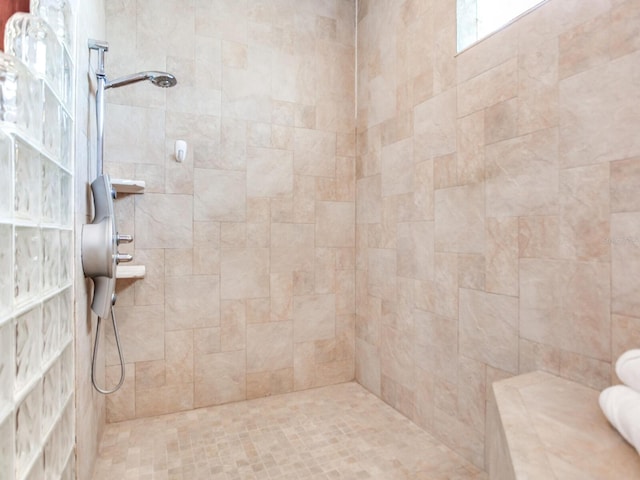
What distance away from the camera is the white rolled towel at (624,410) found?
30.6 inches

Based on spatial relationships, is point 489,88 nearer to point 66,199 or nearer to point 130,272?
point 66,199

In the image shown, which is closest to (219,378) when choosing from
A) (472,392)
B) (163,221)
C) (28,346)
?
(163,221)

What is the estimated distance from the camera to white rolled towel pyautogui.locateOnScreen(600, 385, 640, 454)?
778 millimetres

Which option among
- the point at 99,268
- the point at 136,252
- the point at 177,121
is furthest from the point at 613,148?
the point at 136,252

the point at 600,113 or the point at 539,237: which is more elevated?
the point at 600,113

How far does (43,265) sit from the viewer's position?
96cm

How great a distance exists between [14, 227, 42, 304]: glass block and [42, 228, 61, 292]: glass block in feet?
0.12

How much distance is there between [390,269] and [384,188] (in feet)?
1.70

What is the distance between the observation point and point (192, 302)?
7.29 feet

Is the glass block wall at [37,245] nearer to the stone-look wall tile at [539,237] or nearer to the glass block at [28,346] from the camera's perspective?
the glass block at [28,346]

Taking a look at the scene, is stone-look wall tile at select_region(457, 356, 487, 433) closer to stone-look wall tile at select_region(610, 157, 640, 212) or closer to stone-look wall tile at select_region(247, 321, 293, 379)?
stone-look wall tile at select_region(610, 157, 640, 212)

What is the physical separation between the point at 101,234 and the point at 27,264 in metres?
0.64

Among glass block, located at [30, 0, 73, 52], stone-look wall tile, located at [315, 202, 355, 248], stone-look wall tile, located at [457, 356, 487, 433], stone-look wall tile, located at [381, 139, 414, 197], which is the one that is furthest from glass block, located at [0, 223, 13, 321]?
stone-look wall tile, located at [315, 202, 355, 248]

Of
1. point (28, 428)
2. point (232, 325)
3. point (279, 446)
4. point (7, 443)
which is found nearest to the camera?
point (7, 443)
